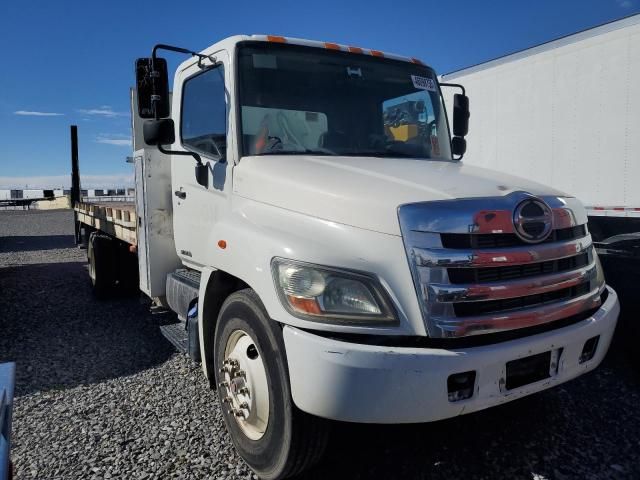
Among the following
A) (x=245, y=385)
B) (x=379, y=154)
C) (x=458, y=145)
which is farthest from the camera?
(x=458, y=145)

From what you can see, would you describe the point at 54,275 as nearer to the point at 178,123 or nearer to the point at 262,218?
the point at 178,123

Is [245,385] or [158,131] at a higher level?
[158,131]

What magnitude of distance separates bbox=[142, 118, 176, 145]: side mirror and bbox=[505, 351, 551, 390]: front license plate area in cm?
235

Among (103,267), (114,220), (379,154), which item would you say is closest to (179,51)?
(379,154)

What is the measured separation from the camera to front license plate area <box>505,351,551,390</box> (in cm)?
228

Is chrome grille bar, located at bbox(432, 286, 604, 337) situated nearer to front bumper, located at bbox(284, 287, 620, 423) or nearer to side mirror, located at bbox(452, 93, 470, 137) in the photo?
front bumper, located at bbox(284, 287, 620, 423)

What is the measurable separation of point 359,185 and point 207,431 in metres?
1.92

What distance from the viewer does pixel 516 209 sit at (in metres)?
2.34

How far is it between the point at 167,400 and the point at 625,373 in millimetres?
3668

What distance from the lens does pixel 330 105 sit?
11.1 feet

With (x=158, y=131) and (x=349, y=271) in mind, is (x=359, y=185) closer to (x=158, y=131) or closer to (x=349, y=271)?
(x=349, y=271)

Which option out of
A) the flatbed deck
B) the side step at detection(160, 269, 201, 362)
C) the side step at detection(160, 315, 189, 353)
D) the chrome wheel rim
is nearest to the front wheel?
the chrome wheel rim

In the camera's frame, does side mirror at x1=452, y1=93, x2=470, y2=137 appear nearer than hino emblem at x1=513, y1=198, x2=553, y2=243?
No

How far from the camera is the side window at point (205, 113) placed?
3.34 m
